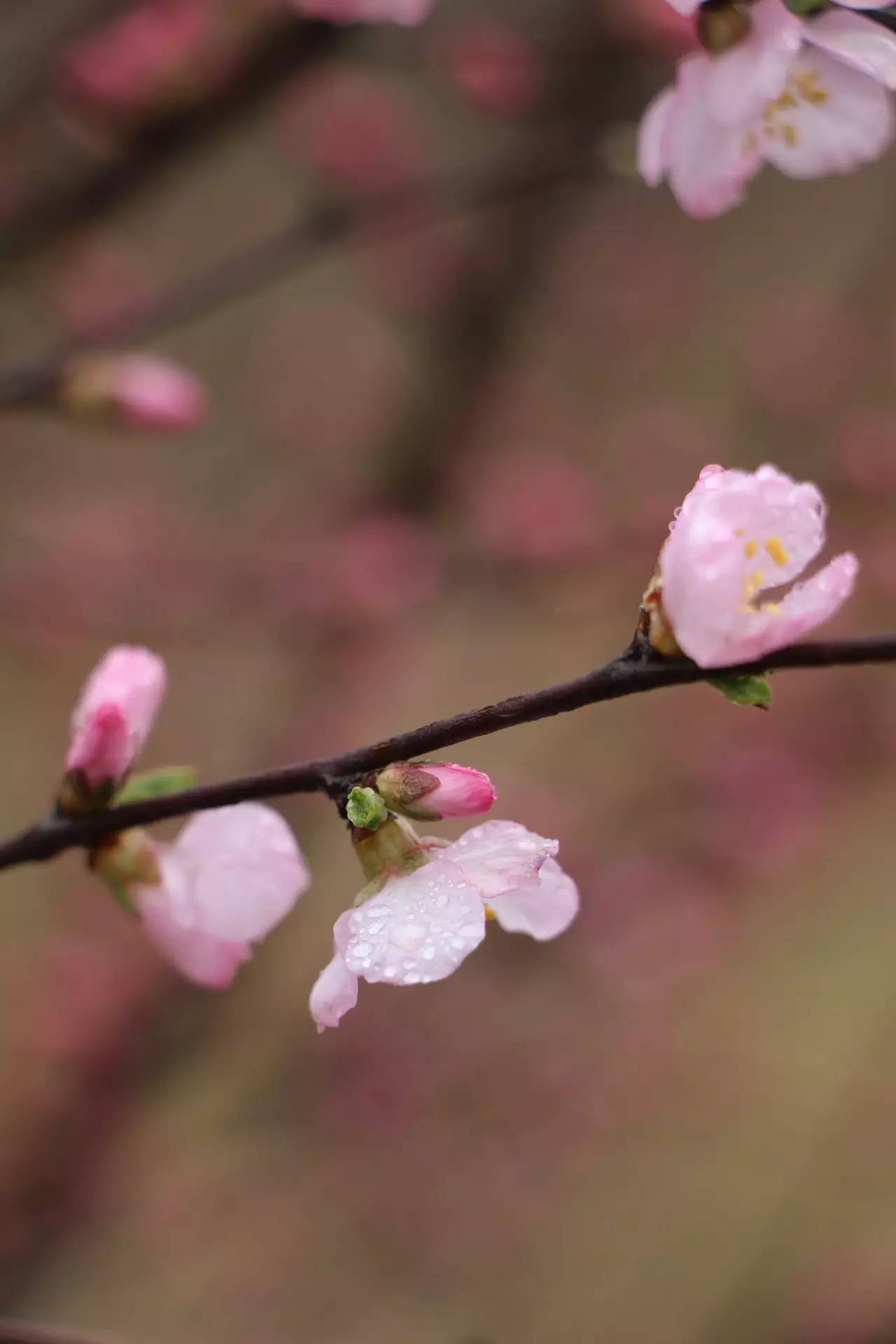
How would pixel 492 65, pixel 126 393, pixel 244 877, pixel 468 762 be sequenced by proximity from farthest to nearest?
pixel 468 762 < pixel 492 65 < pixel 126 393 < pixel 244 877

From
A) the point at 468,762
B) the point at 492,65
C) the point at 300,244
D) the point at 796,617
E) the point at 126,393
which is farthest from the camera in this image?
the point at 468,762

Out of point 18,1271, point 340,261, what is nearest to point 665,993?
point 18,1271

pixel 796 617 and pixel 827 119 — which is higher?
pixel 827 119

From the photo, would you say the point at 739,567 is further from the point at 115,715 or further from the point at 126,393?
the point at 126,393

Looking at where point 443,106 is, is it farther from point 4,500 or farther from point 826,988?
point 826,988

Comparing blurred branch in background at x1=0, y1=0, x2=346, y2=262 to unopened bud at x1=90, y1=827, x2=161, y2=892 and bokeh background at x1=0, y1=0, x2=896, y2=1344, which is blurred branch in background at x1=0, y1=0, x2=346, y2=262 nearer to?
bokeh background at x1=0, y1=0, x2=896, y2=1344

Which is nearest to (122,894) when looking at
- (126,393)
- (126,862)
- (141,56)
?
(126,862)

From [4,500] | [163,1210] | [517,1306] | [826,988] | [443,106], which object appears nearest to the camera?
[163,1210]
